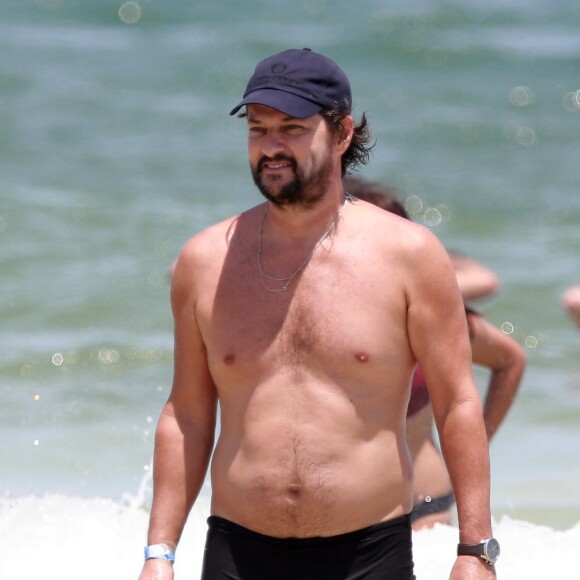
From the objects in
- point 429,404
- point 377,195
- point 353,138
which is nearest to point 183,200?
point 429,404

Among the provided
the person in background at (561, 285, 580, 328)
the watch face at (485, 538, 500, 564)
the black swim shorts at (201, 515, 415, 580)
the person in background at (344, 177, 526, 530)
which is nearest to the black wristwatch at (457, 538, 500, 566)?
the watch face at (485, 538, 500, 564)

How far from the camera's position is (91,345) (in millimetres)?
8727

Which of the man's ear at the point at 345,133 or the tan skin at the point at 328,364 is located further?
the man's ear at the point at 345,133

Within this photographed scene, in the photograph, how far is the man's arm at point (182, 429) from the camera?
3.31m

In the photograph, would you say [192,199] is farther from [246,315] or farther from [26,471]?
[246,315]

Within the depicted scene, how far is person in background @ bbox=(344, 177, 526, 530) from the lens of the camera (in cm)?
456

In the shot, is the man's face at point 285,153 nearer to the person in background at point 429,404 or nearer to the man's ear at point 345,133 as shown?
the man's ear at point 345,133

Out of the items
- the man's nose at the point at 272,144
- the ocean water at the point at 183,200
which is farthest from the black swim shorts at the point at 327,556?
the ocean water at the point at 183,200

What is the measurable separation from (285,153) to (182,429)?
758 mm

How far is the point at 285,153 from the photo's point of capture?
10.2ft

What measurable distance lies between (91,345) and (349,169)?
17.3 feet

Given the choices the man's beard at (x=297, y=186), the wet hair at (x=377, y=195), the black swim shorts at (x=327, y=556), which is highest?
the wet hair at (x=377, y=195)

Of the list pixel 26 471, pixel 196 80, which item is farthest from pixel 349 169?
pixel 196 80

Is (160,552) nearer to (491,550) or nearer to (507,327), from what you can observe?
(491,550)
